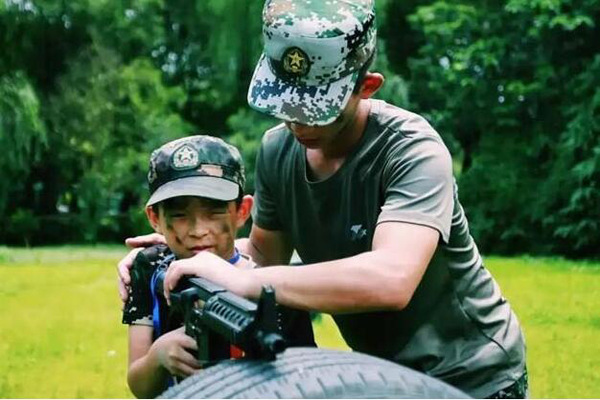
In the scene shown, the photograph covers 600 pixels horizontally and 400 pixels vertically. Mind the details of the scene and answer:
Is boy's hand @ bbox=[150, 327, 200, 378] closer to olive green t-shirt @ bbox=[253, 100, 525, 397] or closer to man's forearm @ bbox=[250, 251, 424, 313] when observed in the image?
man's forearm @ bbox=[250, 251, 424, 313]

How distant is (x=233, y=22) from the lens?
14250mm

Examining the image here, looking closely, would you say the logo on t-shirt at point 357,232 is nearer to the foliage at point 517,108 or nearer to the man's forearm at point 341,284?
the man's forearm at point 341,284

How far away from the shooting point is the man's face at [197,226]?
1723mm

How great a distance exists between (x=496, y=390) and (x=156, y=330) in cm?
55

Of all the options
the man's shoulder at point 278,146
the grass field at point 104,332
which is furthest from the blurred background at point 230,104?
the man's shoulder at point 278,146

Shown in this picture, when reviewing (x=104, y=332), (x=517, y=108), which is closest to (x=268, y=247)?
(x=104, y=332)

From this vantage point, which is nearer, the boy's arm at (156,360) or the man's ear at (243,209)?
the boy's arm at (156,360)

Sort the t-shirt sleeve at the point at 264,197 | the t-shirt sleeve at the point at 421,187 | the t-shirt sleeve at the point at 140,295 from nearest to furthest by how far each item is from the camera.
A: the t-shirt sleeve at the point at 421,187 → the t-shirt sleeve at the point at 140,295 → the t-shirt sleeve at the point at 264,197

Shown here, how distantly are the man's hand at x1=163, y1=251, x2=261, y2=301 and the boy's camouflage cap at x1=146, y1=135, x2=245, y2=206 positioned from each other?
1.22 feet

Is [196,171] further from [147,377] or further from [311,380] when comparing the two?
[311,380]

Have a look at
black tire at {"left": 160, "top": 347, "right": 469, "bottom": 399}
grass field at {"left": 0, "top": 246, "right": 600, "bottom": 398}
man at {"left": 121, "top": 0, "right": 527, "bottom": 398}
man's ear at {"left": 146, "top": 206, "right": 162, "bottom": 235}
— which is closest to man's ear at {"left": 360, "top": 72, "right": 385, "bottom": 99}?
man at {"left": 121, "top": 0, "right": 527, "bottom": 398}

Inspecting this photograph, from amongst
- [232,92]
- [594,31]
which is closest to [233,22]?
[232,92]

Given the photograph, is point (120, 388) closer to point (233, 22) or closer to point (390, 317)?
point (390, 317)

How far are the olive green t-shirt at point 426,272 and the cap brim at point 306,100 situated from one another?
122mm
